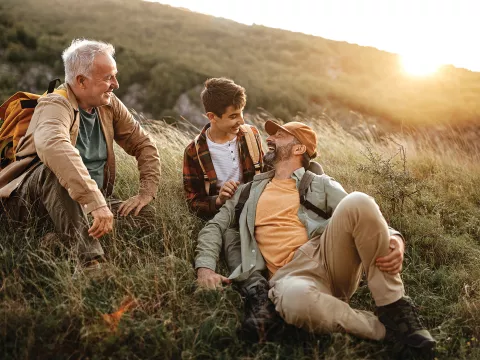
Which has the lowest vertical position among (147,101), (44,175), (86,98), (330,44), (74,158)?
(147,101)

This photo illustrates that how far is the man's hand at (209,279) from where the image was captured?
11.7 feet

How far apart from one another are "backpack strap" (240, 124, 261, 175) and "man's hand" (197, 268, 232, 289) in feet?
4.86

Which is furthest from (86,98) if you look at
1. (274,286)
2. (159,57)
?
(159,57)

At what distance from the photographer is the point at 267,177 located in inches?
165

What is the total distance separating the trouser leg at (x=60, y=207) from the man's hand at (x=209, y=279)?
841 millimetres

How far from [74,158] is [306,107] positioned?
16341 millimetres

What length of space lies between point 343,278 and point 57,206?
2327 millimetres

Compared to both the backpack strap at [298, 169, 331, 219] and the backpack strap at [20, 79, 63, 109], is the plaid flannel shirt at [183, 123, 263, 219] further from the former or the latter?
the backpack strap at [20, 79, 63, 109]

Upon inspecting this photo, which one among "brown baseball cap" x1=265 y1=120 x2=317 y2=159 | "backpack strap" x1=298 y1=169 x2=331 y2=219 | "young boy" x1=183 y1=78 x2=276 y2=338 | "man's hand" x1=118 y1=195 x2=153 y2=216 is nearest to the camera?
"backpack strap" x1=298 y1=169 x2=331 y2=219

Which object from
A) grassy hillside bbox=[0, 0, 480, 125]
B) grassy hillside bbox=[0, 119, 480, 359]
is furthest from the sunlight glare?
grassy hillside bbox=[0, 119, 480, 359]

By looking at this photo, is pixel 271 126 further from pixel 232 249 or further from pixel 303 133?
pixel 232 249

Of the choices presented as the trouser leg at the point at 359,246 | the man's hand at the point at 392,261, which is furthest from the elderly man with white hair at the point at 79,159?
the man's hand at the point at 392,261

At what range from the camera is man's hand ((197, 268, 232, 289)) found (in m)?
3.57

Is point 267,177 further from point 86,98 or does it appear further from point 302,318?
point 86,98
